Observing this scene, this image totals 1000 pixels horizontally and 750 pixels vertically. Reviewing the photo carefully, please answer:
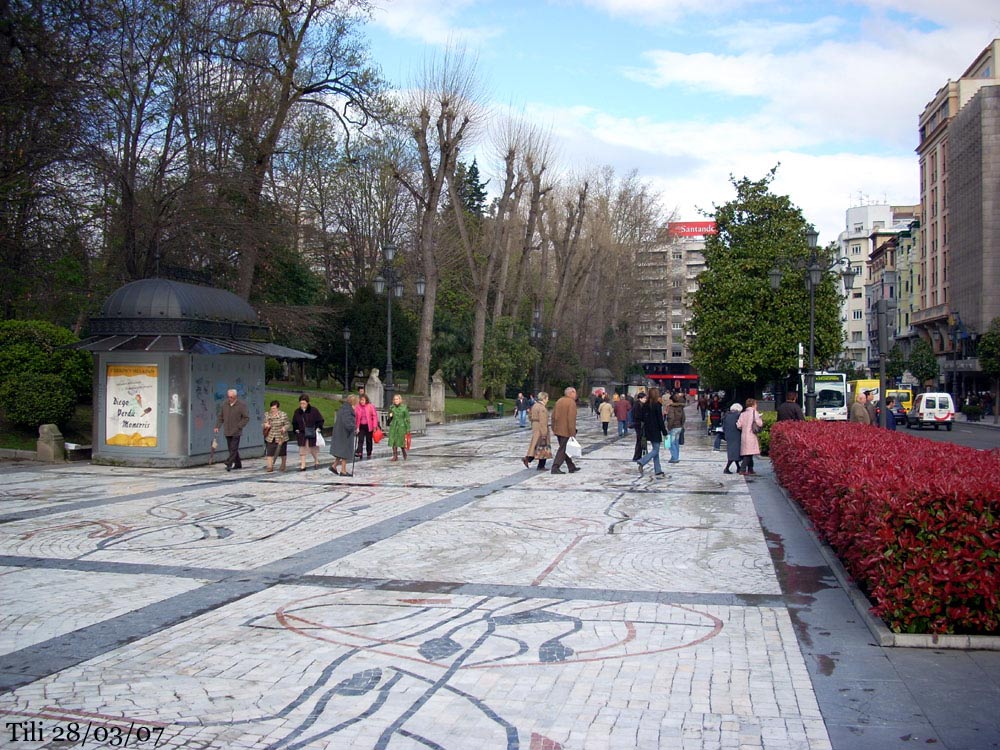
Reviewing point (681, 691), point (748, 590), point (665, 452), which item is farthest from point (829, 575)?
point (665, 452)

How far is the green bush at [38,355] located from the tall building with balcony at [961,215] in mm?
58475

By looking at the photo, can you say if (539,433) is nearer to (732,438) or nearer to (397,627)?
(732,438)

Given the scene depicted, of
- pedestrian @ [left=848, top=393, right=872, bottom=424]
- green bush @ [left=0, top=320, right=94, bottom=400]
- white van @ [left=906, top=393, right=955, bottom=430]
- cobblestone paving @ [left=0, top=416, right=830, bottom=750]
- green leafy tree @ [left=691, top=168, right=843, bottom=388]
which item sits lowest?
cobblestone paving @ [left=0, top=416, right=830, bottom=750]

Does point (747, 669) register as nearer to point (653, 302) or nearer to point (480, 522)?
point (480, 522)

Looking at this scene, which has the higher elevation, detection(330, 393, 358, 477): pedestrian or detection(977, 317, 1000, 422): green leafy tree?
detection(977, 317, 1000, 422): green leafy tree

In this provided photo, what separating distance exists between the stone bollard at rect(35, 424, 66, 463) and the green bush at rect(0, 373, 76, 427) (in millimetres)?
1068

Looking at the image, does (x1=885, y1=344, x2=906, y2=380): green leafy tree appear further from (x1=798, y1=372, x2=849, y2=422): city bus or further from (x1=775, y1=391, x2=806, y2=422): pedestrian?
(x1=775, y1=391, x2=806, y2=422): pedestrian

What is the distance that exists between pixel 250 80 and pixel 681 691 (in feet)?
100

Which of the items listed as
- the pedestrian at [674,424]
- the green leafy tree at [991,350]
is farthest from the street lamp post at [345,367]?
the green leafy tree at [991,350]

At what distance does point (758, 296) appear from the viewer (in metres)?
39.1

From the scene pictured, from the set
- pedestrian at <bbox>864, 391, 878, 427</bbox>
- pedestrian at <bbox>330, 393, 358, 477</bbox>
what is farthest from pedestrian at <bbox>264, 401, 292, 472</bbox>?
pedestrian at <bbox>864, 391, 878, 427</bbox>

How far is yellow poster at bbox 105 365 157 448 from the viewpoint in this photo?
18.9 m

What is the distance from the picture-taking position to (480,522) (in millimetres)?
11820

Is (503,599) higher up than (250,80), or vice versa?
(250,80)
